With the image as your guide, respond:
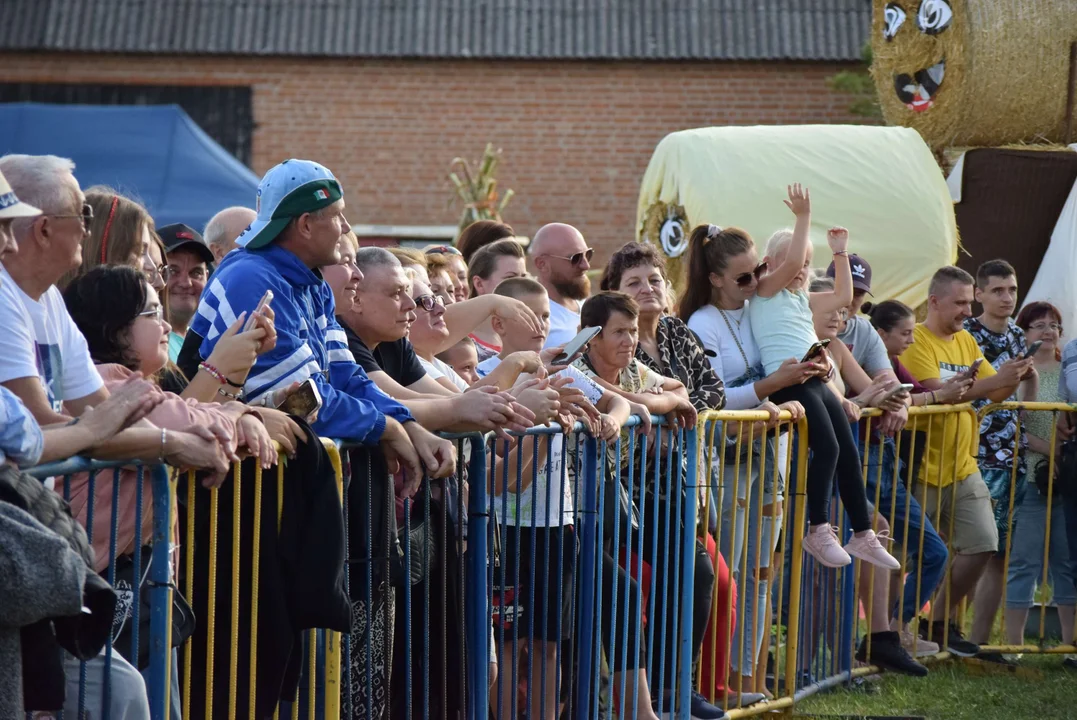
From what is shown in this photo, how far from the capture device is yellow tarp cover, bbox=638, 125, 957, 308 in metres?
10.4

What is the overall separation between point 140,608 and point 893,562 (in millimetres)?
3723

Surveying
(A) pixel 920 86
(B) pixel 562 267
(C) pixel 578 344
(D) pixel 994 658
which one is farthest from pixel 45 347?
(A) pixel 920 86

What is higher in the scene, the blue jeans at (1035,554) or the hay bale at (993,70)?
the hay bale at (993,70)

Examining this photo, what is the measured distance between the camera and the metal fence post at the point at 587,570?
16.0 feet

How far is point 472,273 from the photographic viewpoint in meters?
6.50

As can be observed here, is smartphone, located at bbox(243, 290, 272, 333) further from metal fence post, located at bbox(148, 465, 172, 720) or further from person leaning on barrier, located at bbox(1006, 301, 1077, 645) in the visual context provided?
person leaning on barrier, located at bbox(1006, 301, 1077, 645)

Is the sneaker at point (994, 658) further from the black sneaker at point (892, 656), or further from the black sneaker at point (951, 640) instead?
the black sneaker at point (892, 656)

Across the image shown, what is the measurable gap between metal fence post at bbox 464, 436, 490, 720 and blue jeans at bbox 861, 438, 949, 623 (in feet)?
10.8

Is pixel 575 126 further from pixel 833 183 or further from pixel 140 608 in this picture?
pixel 140 608

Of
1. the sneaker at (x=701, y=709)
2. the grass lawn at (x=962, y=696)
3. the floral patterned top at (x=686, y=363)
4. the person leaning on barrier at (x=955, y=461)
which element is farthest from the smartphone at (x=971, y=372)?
the sneaker at (x=701, y=709)

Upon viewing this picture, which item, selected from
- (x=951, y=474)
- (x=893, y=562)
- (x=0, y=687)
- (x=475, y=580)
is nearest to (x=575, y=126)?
(x=951, y=474)

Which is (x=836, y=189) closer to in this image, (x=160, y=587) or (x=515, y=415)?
(x=515, y=415)

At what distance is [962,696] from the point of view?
6.85m

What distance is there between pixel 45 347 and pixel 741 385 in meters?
3.56
